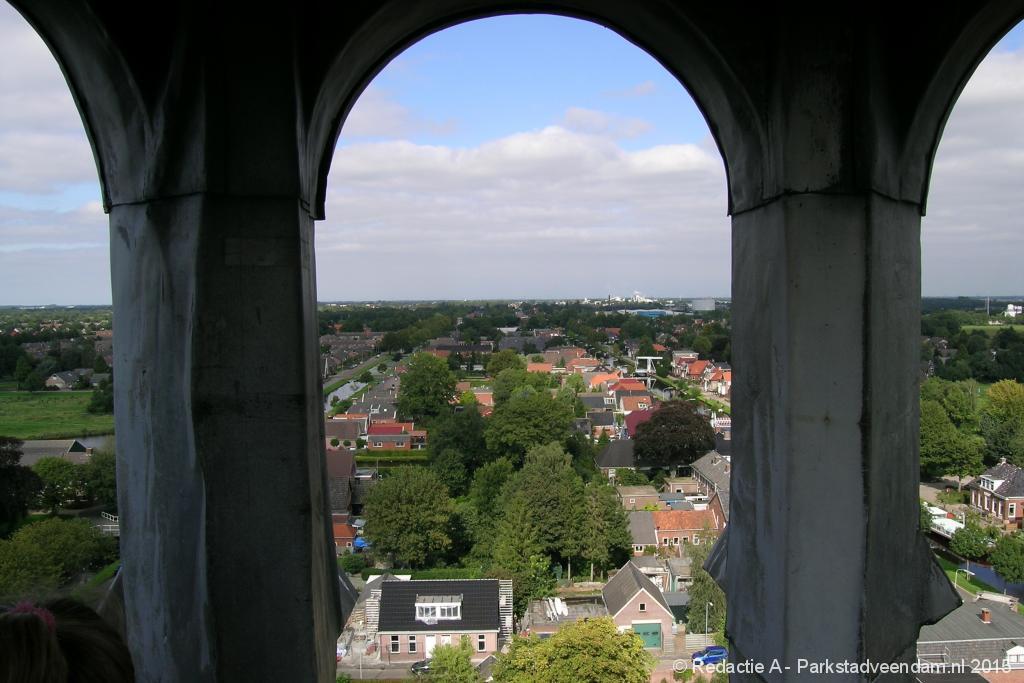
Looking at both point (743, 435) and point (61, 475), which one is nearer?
point (743, 435)

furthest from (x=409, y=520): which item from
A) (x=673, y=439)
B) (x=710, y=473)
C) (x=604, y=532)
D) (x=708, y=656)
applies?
(x=673, y=439)

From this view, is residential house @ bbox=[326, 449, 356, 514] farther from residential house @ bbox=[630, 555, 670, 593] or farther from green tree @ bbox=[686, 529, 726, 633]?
green tree @ bbox=[686, 529, 726, 633]

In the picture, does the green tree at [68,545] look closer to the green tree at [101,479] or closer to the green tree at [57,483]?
the green tree at [101,479]

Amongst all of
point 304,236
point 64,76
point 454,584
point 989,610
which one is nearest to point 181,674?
point 304,236

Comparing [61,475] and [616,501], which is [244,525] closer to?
[616,501]

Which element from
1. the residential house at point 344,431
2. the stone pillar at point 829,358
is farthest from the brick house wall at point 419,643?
the residential house at point 344,431

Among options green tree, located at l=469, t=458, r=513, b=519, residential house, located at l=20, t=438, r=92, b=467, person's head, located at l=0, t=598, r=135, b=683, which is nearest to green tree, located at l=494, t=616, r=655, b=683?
person's head, located at l=0, t=598, r=135, b=683
